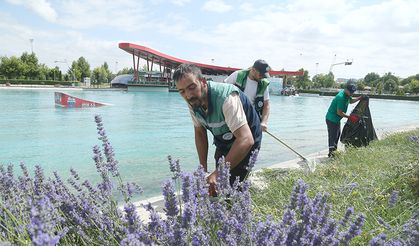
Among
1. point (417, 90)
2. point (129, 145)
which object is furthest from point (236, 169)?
point (417, 90)

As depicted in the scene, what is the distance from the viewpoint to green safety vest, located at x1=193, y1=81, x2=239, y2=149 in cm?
261

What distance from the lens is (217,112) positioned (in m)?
2.68

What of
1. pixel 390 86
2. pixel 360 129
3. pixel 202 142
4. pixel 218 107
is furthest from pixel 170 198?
pixel 390 86

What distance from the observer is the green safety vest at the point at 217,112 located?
2607mm

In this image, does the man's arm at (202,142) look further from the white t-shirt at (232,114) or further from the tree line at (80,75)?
the tree line at (80,75)

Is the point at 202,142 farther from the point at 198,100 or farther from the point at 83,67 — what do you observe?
the point at 83,67

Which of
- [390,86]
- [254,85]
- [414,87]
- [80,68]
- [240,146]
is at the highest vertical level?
[80,68]

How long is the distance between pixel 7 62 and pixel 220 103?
71075mm

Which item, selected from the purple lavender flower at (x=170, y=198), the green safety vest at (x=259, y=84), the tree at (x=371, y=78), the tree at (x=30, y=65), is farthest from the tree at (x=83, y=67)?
the tree at (x=371, y=78)

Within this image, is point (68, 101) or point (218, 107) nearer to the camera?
point (218, 107)

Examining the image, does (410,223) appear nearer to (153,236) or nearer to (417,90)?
(153,236)

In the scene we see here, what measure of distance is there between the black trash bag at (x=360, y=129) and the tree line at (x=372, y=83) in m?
88.2

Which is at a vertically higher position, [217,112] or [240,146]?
[217,112]

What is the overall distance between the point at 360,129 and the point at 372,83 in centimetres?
11595
